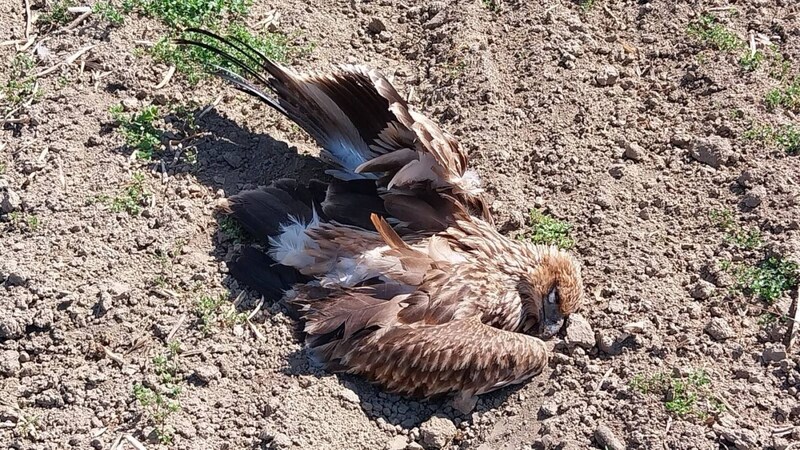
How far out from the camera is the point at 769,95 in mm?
6320

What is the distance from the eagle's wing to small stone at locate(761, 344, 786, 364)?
66.0 inches

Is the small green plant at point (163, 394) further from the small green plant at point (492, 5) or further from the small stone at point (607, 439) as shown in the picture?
the small green plant at point (492, 5)

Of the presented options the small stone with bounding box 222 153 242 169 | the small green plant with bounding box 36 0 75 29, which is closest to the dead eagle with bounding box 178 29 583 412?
the small stone with bounding box 222 153 242 169

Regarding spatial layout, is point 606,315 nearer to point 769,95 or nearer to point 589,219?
point 589,219

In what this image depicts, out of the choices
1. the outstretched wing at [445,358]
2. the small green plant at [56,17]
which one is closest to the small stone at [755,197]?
the outstretched wing at [445,358]

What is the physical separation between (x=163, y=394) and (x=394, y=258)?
140 centimetres

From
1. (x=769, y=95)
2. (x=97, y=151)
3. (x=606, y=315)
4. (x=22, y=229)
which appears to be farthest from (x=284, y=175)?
(x=769, y=95)

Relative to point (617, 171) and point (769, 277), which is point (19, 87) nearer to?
point (617, 171)

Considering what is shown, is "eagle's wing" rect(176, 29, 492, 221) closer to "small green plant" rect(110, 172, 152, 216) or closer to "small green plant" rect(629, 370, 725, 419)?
"small green plant" rect(110, 172, 152, 216)

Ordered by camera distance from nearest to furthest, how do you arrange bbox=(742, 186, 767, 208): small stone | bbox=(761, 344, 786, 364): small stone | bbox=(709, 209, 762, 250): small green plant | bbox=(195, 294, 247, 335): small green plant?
1. bbox=(761, 344, 786, 364): small stone
2. bbox=(195, 294, 247, 335): small green plant
3. bbox=(709, 209, 762, 250): small green plant
4. bbox=(742, 186, 767, 208): small stone

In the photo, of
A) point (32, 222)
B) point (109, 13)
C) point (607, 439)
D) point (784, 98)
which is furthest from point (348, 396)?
point (784, 98)

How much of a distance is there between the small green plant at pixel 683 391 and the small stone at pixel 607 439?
293 mm

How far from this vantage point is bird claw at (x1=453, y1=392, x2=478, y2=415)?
5.21m

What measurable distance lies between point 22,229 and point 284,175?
1.54 meters
